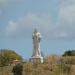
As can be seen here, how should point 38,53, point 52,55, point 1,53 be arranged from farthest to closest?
point 1,53 < point 38,53 < point 52,55

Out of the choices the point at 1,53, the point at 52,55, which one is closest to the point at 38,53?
the point at 1,53

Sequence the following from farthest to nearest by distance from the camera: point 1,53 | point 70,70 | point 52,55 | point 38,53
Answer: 1. point 1,53
2. point 38,53
3. point 52,55
4. point 70,70

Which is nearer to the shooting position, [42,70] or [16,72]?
[42,70]

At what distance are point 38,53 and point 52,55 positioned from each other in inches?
1714

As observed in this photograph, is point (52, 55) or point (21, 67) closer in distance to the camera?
point (21, 67)

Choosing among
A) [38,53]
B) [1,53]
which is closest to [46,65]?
[38,53]

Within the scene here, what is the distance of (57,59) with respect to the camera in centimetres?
4000

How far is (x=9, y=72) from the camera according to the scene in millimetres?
41312

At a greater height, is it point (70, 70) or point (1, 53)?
point (1, 53)

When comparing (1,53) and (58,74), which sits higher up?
(1,53)

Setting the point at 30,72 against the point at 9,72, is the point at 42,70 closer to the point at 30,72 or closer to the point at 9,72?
the point at 30,72

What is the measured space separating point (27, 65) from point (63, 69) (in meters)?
3.52

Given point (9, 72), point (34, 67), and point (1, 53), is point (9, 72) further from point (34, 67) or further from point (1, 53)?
point (1, 53)

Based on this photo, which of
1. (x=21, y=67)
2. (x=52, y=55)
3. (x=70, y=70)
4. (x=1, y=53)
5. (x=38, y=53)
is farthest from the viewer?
(x=1, y=53)
